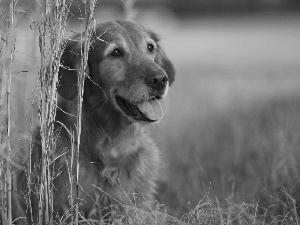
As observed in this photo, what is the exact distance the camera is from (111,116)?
12.4 ft

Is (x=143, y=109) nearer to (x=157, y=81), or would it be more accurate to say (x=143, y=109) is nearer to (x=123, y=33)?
(x=157, y=81)

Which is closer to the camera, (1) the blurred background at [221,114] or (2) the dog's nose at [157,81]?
(2) the dog's nose at [157,81]

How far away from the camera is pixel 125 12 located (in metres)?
5.32

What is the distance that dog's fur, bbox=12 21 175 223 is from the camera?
3574 millimetres

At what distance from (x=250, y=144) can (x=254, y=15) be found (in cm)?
1338

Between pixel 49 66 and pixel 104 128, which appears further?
pixel 104 128

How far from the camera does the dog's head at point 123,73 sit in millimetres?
3574

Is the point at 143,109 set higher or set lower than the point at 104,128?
higher

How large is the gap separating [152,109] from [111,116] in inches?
11.9

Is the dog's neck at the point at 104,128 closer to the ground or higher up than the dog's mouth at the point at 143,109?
closer to the ground

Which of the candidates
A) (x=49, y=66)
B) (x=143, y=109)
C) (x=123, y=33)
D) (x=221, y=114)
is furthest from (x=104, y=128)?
(x=221, y=114)

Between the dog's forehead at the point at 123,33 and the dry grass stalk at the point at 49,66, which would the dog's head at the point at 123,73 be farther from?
the dry grass stalk at the point at 49,66

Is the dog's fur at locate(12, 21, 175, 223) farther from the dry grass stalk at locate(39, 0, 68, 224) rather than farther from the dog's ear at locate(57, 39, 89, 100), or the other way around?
the dry grass stalk at locate(39, 0, 68, 224)

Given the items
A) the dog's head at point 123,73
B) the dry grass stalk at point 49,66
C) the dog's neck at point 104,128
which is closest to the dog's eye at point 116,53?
the dog's head at point 123,73
